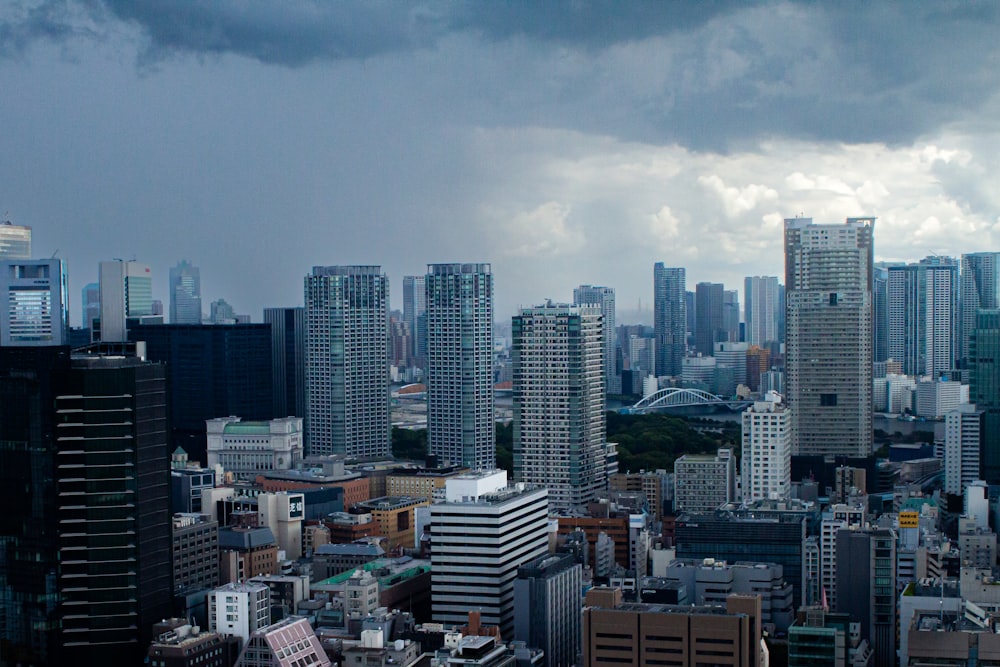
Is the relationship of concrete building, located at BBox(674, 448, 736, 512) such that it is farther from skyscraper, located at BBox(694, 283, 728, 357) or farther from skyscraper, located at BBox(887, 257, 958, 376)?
skyscraper, located at BBox(694, 283, 728, 357)

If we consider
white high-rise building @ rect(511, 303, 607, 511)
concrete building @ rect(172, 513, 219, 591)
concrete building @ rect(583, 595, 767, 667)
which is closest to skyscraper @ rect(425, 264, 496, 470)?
white high-rise building @ rect(511, 303, 607, 511)

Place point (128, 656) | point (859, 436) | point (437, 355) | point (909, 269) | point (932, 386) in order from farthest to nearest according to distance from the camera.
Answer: point (909, 269)
point (932, 386)
point (437, 355)
point (859, 436)
point (128, 656)

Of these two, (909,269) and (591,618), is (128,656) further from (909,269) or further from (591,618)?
(909,269)

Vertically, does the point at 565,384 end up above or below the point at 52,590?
above

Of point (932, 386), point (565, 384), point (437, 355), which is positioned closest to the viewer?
point (565, 384)

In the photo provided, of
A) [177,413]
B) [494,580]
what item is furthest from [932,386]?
[494,580]

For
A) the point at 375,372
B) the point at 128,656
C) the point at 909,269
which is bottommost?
the point at 128,656

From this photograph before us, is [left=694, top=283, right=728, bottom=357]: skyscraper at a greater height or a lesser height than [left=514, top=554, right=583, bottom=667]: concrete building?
greater
